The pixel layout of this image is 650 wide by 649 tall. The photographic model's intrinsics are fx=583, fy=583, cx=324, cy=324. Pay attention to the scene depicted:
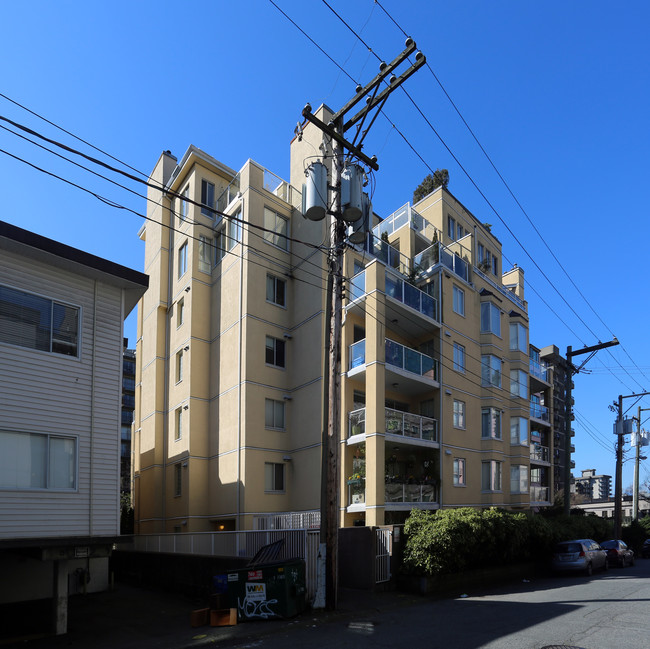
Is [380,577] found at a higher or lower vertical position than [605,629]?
lower

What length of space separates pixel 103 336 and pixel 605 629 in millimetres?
12493

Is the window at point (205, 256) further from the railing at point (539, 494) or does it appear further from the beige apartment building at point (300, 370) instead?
the railing at point (539, 494)

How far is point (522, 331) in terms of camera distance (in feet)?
110

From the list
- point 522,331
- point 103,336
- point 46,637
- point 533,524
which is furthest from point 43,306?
point 522,331

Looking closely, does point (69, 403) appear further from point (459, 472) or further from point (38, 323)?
point (459, 472)

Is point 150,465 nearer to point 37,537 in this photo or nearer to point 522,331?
point 37,537

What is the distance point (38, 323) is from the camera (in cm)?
1359

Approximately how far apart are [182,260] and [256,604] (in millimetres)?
19552

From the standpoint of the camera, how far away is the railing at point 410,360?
2328 cm

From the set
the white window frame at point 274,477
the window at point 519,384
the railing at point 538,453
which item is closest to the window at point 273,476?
Result: the white window frame at point 274,477

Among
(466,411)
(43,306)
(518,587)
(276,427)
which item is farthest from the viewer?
(466,411)

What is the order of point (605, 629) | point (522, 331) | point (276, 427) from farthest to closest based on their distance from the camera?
point (522, 331), point (276, 427), point (605, 629)

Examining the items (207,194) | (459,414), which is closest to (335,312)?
(459,414)

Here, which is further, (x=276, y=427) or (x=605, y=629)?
(x=276, y=427)
